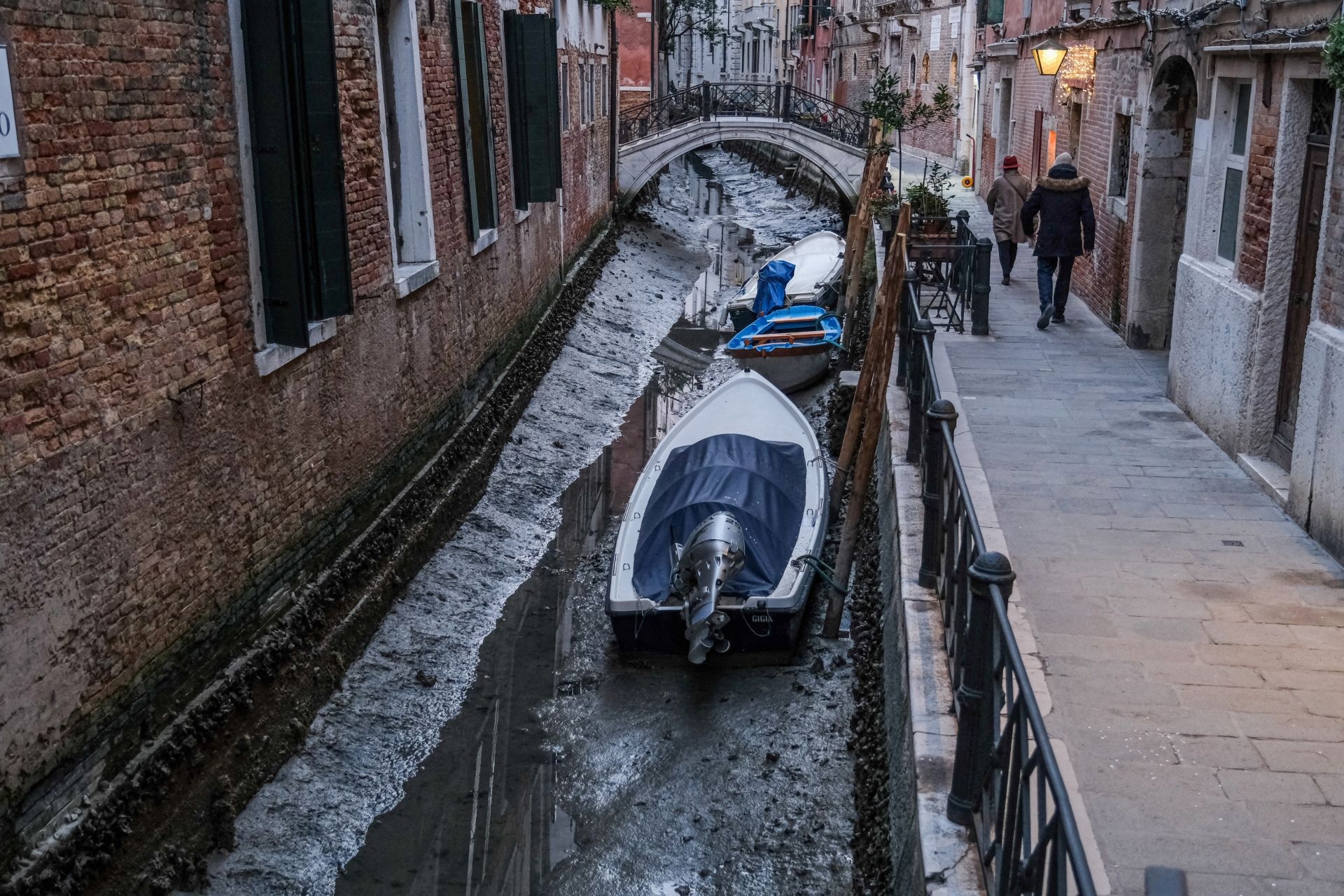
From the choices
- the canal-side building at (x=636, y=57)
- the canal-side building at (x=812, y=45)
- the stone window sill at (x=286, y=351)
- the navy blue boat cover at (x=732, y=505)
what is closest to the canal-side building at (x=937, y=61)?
the canal-side building at (x=636, y=57)

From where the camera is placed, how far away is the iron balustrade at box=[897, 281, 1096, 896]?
2918mm

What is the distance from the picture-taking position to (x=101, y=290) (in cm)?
503

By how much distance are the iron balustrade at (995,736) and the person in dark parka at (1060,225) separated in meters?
5.97

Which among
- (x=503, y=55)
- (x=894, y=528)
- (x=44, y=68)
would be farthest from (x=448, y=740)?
(x=503, y=55)

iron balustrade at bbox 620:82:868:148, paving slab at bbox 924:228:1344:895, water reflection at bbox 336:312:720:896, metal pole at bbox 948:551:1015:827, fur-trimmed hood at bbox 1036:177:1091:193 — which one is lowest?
water reflection at bbox 336:312:720:896

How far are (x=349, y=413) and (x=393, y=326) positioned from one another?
3.43 ft

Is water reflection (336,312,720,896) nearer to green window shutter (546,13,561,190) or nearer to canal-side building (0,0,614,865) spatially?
canal-side building (0,0,614,865)

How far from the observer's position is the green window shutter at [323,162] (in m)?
6.55

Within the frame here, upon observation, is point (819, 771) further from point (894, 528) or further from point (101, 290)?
point (101, 290)

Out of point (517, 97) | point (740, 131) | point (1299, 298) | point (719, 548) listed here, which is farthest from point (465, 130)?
point (740, 131)

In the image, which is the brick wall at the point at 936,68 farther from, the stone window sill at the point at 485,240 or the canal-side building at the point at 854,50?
the stone window sill at the point at 485,240

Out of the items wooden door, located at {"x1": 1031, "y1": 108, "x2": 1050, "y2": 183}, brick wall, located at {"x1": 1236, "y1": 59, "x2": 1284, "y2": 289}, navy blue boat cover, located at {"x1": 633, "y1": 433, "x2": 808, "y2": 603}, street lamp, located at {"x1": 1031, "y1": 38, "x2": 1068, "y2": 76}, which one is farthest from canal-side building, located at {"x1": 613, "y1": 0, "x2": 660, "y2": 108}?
brick wall, located at {"x1": 1236, "y1": 59, "x2": 1284, "y2": 289}

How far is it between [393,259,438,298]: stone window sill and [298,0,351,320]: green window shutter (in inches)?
70.2

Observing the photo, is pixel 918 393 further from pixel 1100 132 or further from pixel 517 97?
pixel 517 97
